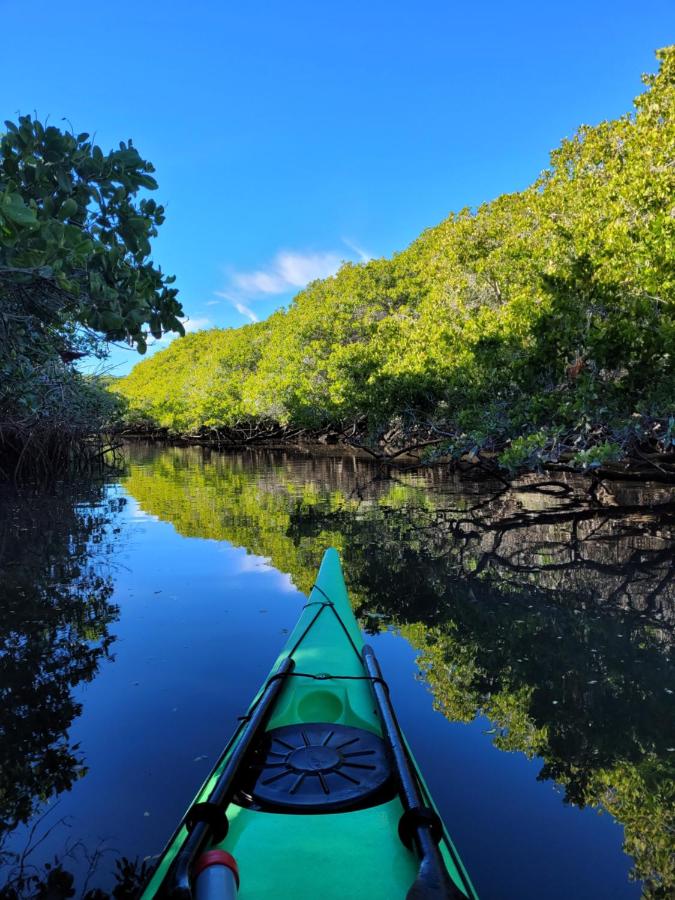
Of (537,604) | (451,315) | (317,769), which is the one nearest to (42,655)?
(317,769)

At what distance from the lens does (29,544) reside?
8.40m

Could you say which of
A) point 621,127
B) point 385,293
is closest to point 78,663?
point 621,127

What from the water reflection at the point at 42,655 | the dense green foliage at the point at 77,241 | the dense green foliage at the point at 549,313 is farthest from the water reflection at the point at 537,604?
the dense green foliage at the point at 77,241

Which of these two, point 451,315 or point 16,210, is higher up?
point 451,315

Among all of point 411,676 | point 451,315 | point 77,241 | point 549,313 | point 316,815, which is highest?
point 451,315

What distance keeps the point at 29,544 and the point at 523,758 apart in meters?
7.81

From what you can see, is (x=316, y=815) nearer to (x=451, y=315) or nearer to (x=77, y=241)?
(x=77, y=241)

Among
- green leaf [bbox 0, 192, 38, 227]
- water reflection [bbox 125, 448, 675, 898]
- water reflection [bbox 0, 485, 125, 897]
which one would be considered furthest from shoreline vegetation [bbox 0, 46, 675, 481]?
water reflection [bbox 0, 485, 125, 897]

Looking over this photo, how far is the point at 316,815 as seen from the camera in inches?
79.0

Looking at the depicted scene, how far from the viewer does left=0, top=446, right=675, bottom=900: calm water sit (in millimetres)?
2387

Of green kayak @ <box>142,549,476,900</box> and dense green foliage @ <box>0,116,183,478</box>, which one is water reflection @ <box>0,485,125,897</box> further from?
dense green foliage @ <box>0,116,183,478</box>

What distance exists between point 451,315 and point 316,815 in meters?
16.5

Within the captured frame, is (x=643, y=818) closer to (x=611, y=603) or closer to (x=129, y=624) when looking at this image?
(x=611, y=603)

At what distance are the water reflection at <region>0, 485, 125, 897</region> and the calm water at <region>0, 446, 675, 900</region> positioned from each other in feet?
0.05
